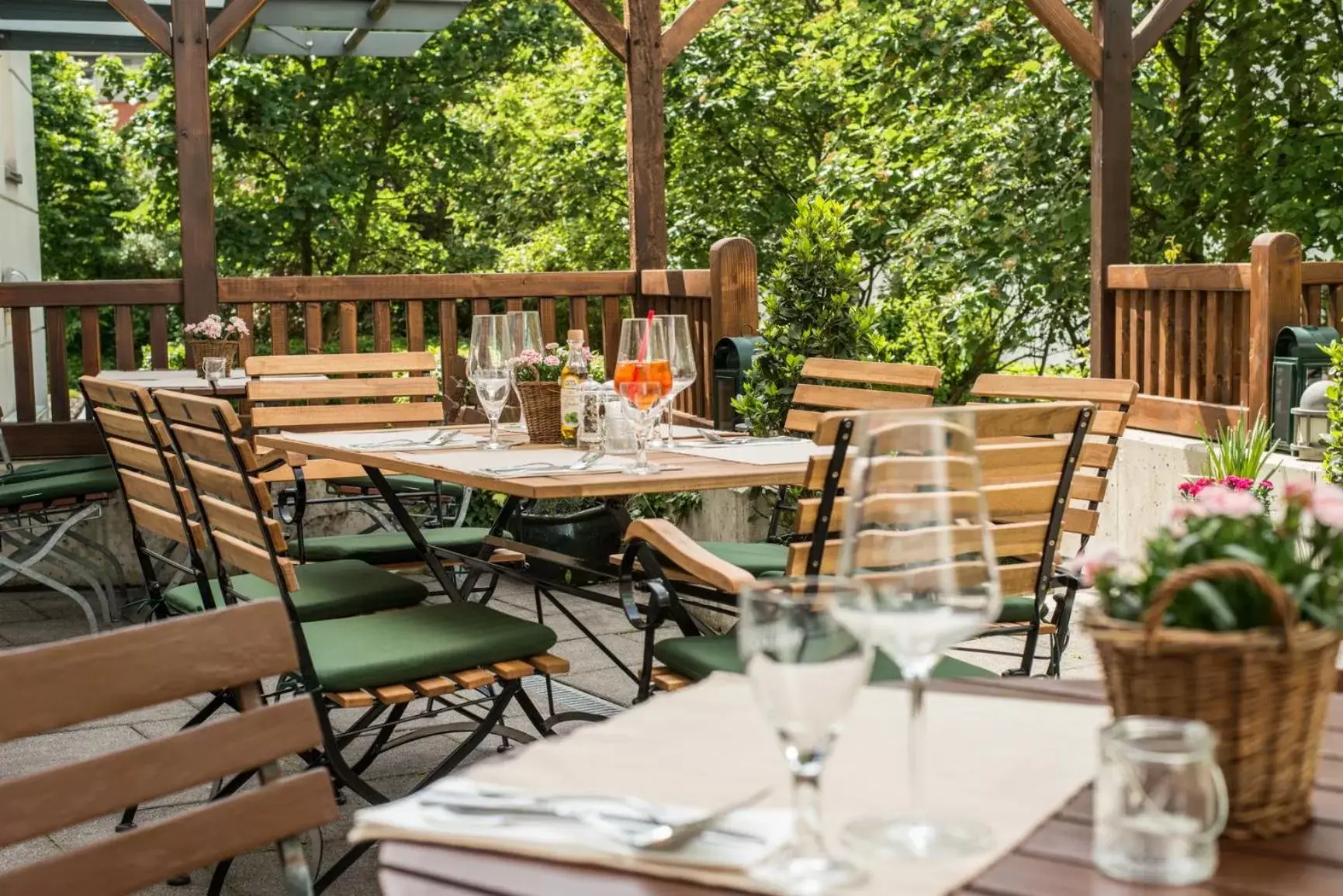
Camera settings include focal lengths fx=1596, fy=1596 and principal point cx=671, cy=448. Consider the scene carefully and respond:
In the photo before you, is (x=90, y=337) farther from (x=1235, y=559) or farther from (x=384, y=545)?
(x=1235, y=559)

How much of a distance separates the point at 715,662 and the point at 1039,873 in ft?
5.72

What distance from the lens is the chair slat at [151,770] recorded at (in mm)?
1370

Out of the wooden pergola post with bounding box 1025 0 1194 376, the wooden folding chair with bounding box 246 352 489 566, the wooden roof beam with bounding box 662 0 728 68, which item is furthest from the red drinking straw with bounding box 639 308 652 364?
the wooden pergola post with bounding box 1025 0 1194 376

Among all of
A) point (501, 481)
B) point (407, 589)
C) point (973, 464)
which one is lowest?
point (407, 589)

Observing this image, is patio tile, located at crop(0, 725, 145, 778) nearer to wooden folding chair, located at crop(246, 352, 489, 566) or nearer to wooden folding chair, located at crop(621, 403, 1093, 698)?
wooden folding chair, located at crop(246, 352, 489, 566)

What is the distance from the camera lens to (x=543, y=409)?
405 centimetres

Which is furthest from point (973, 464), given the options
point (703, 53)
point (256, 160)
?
point (256, 160)

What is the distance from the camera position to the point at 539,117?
73.5 feet

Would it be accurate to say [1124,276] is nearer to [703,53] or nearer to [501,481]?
[501,481]

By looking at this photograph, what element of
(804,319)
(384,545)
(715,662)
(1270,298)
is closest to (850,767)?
(715,662)

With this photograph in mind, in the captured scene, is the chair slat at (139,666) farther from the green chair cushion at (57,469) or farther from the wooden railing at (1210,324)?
the wooden railing at (1210,324)

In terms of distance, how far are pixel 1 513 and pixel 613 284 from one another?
3087mm

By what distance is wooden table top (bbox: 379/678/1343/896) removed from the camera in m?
1.07

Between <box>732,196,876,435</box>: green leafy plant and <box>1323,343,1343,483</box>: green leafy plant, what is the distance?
1620 mm
